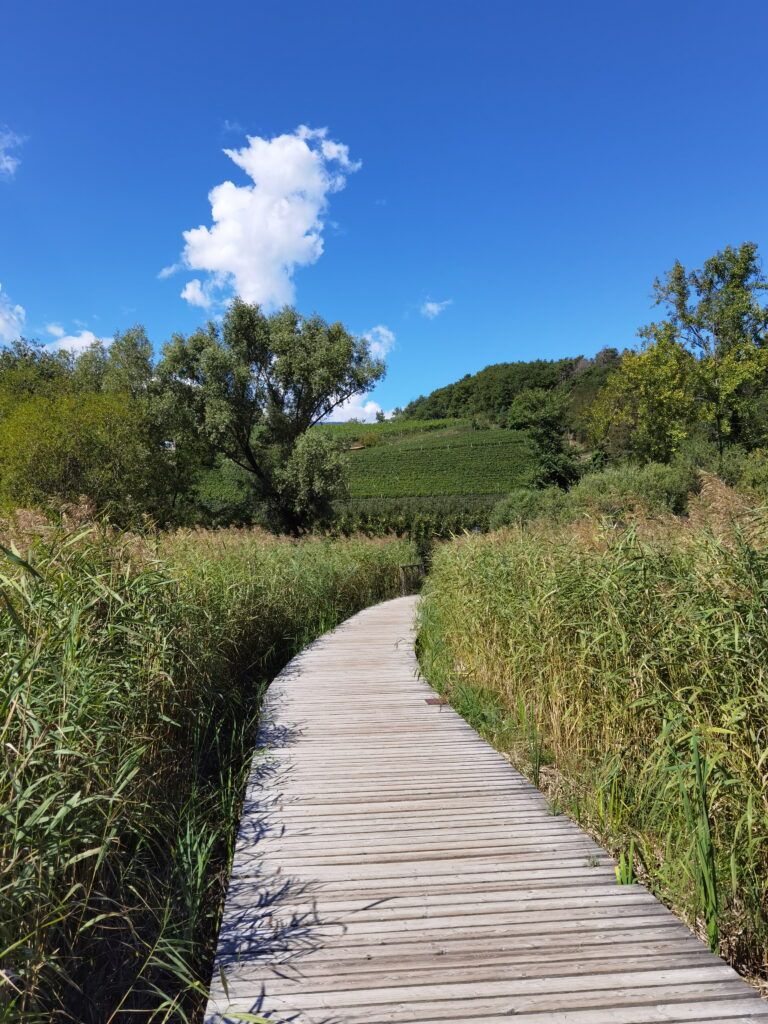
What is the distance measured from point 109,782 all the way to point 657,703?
250 cm

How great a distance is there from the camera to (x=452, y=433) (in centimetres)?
6681

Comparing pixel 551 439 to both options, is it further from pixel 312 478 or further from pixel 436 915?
pixel 436 915

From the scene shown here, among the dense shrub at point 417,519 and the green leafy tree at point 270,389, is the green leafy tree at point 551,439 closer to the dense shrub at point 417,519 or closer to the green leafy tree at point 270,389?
the dense shrub at point 417,519

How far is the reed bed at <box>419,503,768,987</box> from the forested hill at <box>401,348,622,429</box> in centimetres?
6207

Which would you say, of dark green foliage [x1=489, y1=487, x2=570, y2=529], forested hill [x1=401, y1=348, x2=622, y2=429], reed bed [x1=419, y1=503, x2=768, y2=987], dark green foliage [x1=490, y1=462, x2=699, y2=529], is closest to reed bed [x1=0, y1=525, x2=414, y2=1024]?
reed bed [x1=419, y1=503, x2=768, y2=987]

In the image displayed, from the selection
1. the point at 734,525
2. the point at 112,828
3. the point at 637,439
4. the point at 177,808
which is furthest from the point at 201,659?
the point at 637,439

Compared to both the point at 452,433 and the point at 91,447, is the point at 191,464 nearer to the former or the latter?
the point at 91,447

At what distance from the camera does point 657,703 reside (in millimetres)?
2736

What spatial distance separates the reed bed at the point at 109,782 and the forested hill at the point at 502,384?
63.4m

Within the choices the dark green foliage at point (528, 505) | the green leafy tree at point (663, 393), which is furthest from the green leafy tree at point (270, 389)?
the green leafy tree at point (663, 393)

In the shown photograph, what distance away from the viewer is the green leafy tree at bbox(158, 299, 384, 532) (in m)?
19.2

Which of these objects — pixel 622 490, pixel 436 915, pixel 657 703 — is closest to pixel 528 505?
pixel 622 490

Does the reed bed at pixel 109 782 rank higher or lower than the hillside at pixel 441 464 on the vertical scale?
lower

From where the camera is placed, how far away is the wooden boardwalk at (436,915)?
170 cm
